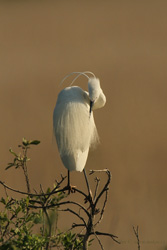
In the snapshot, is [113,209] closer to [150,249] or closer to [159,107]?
[150,249]

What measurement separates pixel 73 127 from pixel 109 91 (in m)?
5.64

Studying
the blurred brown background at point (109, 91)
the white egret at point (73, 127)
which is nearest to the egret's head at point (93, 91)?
the white egret at point (73, 127)

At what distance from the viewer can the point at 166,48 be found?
9148 mm

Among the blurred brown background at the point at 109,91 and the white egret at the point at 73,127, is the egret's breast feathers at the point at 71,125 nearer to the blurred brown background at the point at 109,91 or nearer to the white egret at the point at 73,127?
the white egret at the point at 73,127

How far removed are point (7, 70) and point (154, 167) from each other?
3682 mm

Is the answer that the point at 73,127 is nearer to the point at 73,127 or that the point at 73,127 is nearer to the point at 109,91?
the point at 73,127

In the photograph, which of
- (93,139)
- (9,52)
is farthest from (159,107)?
(93,139)

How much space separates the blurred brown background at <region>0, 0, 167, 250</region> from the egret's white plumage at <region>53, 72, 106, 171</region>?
0.73 feet

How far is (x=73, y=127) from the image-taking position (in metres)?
2.29

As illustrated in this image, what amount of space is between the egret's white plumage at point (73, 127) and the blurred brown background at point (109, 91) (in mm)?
222

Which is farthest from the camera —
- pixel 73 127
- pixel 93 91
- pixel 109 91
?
pixel 109 91

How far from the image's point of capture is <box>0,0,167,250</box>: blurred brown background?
565 centimetres

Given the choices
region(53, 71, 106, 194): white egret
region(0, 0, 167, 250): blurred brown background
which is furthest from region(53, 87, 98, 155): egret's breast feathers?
region(0, 0, 167, 250): blurred brown background

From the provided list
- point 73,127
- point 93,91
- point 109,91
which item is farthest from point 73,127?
point 109,91
